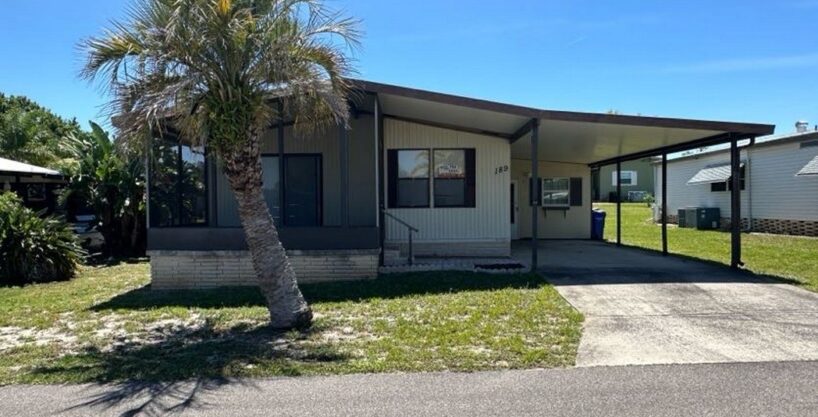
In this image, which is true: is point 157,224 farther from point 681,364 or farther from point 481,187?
point 681,364

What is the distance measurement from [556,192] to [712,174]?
8726 millimetres

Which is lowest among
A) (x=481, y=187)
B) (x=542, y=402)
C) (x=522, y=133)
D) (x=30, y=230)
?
(x=542, y=402)

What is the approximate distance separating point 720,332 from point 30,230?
12.8 meters

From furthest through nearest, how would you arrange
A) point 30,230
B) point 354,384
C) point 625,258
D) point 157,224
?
point 625,258 < point 30,230 < point 157,224 < point 354,384

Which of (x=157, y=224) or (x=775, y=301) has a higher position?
(x=157, y=224)

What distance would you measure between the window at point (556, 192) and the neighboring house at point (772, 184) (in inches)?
275

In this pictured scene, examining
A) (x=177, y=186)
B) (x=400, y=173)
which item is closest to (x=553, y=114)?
(x=400, y=173)

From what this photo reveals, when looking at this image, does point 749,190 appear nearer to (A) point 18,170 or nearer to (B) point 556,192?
(B) point 556,192

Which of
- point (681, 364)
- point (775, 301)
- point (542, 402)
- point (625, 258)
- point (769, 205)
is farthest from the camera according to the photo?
point (769, 205)

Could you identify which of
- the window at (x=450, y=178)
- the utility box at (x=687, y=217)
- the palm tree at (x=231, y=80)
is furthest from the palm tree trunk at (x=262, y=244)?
the utility box at (x=687, y=217)

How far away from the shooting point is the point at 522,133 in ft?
37.6

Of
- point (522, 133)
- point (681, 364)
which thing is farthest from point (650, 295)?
point (522, 133)

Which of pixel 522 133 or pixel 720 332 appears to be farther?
pixel 522 133

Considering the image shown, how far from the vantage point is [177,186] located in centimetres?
1142
